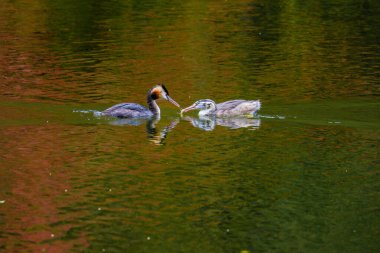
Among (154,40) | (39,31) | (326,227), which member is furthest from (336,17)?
(326,227)

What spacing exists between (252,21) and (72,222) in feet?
75.0

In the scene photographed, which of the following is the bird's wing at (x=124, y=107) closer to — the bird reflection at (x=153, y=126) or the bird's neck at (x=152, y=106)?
the bird reflection at (x=153, y=126)

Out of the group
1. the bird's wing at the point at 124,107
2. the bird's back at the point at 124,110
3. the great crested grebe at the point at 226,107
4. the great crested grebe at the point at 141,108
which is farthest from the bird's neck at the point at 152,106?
the bird's wing at the point at 124,107

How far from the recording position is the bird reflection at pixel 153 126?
62.1ft

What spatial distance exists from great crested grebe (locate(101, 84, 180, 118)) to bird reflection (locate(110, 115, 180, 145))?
0.10 m

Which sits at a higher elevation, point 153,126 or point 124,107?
point 124,107

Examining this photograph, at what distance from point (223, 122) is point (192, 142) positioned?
243cm

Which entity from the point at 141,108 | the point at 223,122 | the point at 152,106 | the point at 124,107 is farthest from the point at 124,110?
the point at 223,122

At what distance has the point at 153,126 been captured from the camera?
20.4 metres

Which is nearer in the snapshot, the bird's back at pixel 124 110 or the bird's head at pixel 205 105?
the bird's back at pixel 124 110

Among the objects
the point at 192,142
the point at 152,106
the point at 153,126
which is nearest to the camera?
the point at 192,142

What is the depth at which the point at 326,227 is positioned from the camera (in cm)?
1321

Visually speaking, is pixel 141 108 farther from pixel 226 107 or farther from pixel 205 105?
pixel 226 107

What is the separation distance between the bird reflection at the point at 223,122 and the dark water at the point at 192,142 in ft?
0.20
